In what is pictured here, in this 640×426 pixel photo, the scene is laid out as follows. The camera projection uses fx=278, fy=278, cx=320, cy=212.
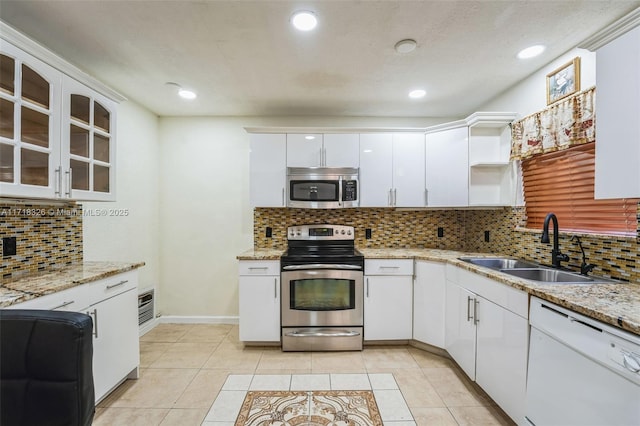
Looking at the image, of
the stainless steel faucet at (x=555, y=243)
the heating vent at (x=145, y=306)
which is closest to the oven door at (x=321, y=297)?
the stainless steel faucet at (x=555, y=243)

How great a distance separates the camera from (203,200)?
3275mm

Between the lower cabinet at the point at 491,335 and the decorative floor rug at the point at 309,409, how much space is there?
2.56 ft

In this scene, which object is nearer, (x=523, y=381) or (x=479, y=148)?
(x=523, y=381)

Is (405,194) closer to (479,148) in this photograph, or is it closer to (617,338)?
(479,148)

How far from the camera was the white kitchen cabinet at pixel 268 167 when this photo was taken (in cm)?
292

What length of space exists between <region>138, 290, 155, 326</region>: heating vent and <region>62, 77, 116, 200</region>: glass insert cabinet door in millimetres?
1395

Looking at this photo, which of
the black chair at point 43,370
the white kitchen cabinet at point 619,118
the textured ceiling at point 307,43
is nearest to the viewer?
the black chair at point 43,370

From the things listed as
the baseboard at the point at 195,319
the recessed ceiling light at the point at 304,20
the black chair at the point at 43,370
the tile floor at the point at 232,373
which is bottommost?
the tile floor at the point at 232,373

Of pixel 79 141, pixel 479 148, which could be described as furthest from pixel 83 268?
pixel 479 148

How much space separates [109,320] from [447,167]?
10.1 feet

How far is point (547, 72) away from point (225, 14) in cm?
239

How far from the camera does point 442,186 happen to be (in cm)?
283

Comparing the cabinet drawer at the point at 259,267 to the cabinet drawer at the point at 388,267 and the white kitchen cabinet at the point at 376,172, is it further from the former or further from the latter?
the white kitchen cabinet at the point at 376,172

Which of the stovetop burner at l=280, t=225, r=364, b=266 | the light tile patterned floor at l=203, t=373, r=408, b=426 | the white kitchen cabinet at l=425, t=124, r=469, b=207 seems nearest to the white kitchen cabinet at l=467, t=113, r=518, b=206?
the white kitchen cabinet at l=425, t=124, r=469, b=207
